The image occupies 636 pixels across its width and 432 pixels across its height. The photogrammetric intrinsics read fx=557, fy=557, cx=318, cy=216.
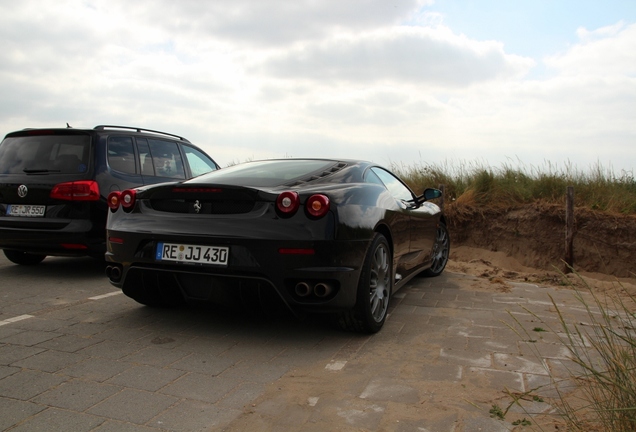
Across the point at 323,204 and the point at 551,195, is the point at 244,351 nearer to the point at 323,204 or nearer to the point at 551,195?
the point at 323,204

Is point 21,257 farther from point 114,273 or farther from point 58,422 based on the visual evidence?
point 58,422

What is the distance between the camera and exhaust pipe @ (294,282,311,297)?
380 cm

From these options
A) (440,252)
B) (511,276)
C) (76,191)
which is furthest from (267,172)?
(511,276)

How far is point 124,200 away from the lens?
172 inches

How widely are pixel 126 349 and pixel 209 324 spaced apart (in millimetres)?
817

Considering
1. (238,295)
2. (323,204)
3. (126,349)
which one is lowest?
(126,349)

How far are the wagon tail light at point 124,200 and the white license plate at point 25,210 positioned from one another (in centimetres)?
230

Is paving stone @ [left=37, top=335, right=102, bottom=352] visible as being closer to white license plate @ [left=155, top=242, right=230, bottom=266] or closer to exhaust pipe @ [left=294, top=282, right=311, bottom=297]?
white license plate @ [left=155, top=242, right=230, bottom=266]

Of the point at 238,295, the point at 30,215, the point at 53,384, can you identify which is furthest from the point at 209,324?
the point at 30,215

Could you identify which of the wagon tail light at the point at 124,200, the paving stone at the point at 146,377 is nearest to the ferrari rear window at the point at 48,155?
the wagon tail light at the point at 124,200

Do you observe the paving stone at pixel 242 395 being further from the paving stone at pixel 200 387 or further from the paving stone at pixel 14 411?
the paving stone at pixel 14 411

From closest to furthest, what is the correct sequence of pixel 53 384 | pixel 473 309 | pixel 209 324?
pixel 53 384
pixel 209 324
pixel 473 309

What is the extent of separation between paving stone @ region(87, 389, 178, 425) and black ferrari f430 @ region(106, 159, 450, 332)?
107 cm

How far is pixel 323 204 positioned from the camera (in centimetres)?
386
